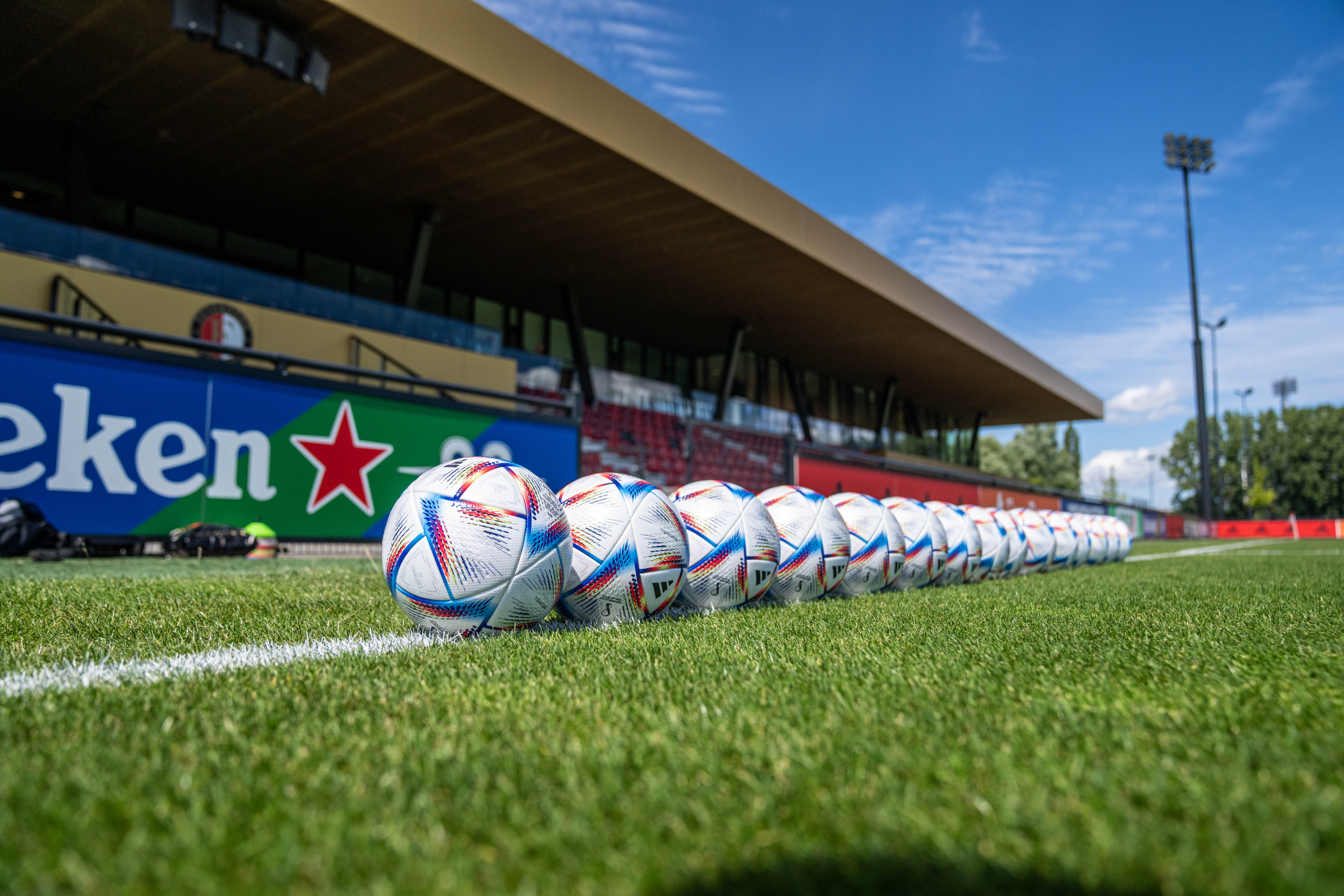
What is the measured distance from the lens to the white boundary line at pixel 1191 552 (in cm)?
1417

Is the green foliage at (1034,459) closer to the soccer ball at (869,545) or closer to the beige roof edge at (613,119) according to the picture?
the beige roof edge at (613,119)

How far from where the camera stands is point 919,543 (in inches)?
251

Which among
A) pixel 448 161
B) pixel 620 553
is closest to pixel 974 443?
pixel 448 161

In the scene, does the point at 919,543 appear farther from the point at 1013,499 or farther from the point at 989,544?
the point at 1013,499

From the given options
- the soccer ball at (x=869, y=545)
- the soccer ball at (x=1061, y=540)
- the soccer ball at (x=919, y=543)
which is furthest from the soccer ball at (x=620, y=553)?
the soccer ball at (x=1061, y=540)

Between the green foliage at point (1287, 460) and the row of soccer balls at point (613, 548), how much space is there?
8112 centimetres

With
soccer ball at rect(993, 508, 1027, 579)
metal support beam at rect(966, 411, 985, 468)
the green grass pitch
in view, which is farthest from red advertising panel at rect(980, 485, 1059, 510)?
the green grass pitch

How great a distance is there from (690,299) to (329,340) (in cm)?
1267

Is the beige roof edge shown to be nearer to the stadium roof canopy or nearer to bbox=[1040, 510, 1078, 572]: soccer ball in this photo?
the stadium roof canopy

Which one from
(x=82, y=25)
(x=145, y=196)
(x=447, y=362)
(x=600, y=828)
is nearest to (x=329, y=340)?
(x=447, y=362)

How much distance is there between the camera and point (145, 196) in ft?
58.6

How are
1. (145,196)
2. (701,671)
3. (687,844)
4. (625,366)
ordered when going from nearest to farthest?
(687,844) → (701,671) → (145,196) → (625,366)

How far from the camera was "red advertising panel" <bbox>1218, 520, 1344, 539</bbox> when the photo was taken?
1677 inches

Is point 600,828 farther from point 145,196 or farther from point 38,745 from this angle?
point 145,196
